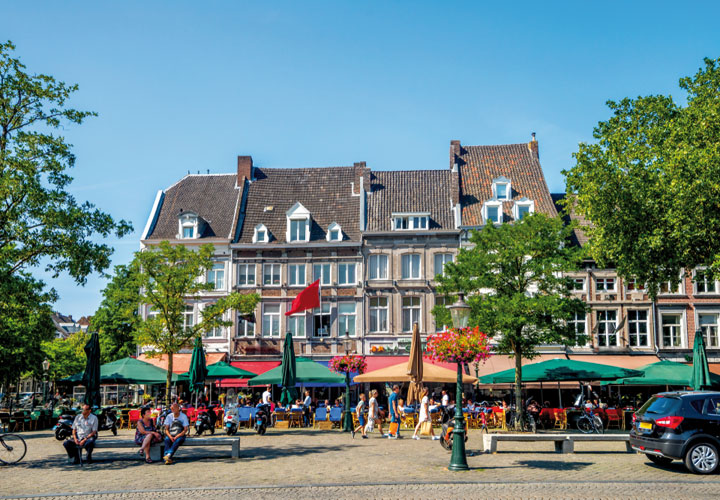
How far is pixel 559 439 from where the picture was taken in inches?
653

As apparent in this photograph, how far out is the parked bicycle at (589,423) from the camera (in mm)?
24250

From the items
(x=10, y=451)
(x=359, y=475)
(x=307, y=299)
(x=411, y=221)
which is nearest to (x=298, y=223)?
(x=307, y=299)

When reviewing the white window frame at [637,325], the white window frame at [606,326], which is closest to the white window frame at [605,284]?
the white window frame at [606,326]

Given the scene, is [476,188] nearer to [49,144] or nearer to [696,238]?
[696,238]

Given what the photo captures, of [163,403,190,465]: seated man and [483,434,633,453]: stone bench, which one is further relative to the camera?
[483,434,633,453]: stone bench

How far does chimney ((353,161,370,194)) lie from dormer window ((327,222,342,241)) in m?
2.86

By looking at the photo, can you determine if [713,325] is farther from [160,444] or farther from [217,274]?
[160,444]

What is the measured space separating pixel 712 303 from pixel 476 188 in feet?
44.9

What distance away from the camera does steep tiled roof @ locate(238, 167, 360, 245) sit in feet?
129

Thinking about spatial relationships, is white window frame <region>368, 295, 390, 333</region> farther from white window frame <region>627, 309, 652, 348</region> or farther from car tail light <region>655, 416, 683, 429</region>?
car tail light <region>655, 416, 683, 429</region>

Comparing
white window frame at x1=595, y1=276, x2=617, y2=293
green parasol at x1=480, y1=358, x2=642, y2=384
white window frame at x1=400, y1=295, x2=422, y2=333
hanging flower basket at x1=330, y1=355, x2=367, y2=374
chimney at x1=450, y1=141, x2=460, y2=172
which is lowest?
green parasol at x1=480, y1=358, x2=642, y2=384

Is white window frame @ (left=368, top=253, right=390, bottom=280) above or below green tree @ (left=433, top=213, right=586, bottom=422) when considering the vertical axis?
above

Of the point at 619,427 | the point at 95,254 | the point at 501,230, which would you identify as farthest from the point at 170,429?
the point at 619,427

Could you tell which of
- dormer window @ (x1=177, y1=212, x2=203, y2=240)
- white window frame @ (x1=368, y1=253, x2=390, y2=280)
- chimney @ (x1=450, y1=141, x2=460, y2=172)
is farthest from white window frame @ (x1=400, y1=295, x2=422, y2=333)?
dormer window @ (x1=177, y1=212, x2=203, y2=240)
